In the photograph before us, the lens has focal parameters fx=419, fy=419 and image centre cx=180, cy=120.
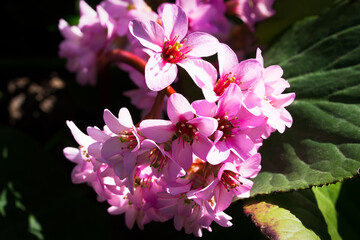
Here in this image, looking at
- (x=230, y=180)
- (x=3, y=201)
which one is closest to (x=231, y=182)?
(x=230, y=180)

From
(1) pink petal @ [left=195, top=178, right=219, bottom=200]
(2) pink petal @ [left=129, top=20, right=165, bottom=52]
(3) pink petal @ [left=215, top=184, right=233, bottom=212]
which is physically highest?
(2) pink petal @ [left=129, top=20, right=165, bottom=52]

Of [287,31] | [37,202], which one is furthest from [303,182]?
[37,202]

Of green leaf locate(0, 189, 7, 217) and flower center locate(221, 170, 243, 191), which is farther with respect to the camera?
green leaf locate(0, 189, 7, 217)

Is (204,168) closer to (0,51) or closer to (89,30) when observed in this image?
(89,30)

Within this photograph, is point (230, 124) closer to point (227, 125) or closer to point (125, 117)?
point (227, 125)

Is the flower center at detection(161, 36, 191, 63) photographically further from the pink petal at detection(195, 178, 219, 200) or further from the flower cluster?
the pink petal at detection(195, 178, 219, 200)

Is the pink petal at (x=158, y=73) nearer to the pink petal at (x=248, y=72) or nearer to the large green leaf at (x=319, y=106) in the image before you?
the pink petal at (x=248, y=72)

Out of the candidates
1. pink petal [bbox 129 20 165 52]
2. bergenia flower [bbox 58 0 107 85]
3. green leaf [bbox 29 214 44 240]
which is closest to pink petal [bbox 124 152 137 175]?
pink petal [bbox 129 20 165 52]
